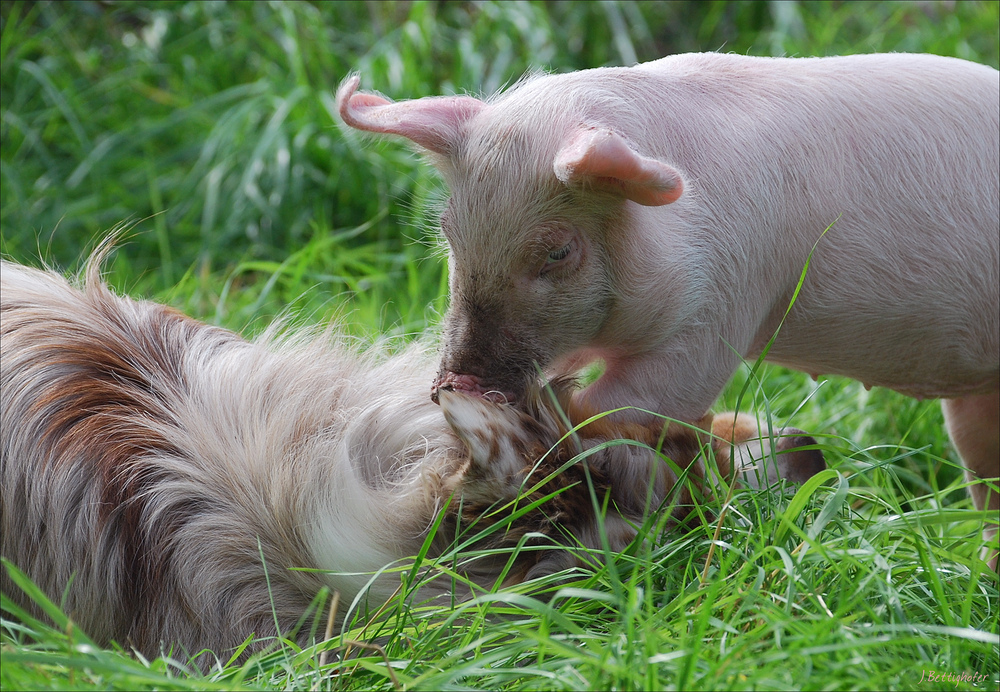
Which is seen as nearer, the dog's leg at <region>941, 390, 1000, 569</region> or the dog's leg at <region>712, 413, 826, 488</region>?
the dog's leg at <region>712, 413, 826, 488</region>

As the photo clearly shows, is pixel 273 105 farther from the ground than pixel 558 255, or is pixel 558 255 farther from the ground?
pixel 558 255

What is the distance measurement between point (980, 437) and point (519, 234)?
1.46 metres

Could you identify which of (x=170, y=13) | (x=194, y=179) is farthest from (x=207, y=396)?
(x=170, y=13)

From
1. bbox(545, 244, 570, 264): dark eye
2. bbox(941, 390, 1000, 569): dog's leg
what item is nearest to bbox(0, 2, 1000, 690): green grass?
bbox(941, 390, 1000, 569): dog's leg

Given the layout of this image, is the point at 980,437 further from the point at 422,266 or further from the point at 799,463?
the point at 422,266

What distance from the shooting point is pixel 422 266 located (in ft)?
14.1

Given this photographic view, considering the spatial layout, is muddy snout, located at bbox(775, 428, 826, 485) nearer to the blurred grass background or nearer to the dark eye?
the dark eye

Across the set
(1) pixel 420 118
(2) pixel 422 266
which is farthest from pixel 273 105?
(1) pixel 420 118

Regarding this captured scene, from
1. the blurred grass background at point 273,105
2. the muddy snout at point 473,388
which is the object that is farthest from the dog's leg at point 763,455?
the blurred grass background at point 273,105

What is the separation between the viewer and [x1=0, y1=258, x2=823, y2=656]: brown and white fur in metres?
1.91

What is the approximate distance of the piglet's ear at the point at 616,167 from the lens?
1684 millimetres

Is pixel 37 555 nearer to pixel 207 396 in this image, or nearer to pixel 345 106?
Answer: pixel 207 396

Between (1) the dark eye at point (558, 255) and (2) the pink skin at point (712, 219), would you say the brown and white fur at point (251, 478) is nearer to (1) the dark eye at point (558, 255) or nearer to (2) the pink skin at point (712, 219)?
(2) the pink skin at point (712, 219)

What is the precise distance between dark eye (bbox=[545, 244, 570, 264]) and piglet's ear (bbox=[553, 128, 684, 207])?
0.47ft
